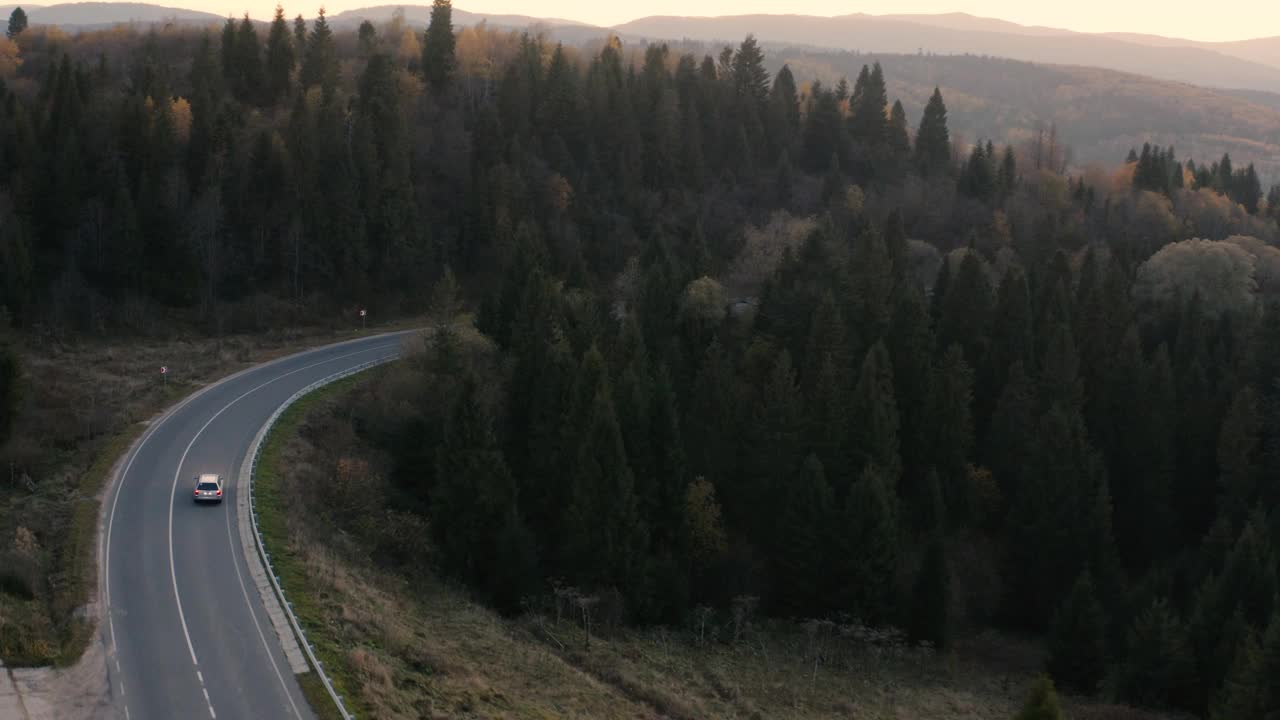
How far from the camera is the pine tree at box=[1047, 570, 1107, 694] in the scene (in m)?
56.4

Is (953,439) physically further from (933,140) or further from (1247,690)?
(933,140)

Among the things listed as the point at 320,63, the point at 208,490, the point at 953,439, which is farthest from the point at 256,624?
the point at 320,63

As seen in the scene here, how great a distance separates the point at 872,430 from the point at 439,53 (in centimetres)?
7994

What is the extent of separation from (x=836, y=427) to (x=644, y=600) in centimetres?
1850

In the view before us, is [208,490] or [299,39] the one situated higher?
[299,39]

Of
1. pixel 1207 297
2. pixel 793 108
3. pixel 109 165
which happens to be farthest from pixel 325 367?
pixel 793 108

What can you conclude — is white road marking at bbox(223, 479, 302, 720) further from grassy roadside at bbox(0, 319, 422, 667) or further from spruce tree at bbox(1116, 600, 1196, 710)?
spruce tree at bbox(1116, 600, 1196, 710)

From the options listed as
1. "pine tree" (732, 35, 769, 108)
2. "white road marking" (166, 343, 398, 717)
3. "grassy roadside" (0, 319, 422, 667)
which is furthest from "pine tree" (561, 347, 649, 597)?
"pine tree" (732, 35, 769, 108)

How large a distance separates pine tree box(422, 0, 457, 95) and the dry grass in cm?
7413

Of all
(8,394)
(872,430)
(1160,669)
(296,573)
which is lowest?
(1160,669)

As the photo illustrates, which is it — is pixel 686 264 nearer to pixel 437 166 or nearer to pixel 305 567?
pixel 437 166

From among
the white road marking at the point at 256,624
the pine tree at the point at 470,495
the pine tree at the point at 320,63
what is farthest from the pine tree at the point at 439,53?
the white road marking at the point at 256,624

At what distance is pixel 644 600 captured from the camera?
175 ft

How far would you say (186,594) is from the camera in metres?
38.4
